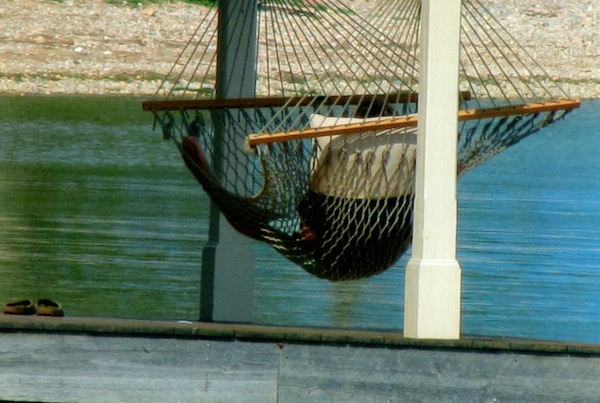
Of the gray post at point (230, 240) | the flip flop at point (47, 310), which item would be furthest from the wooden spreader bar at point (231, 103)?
the flip flop at point (47, 310)

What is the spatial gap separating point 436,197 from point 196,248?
6203 mm

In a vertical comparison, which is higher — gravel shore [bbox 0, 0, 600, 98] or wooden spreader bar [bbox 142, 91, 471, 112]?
wooden spreader bar [bbox 142, 91, 471, 112]

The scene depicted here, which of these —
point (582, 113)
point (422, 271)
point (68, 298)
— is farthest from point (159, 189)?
point (582, 113)

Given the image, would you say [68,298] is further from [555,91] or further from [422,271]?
[555,91]

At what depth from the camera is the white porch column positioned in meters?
4.50

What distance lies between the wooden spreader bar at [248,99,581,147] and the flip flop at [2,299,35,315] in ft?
2.85

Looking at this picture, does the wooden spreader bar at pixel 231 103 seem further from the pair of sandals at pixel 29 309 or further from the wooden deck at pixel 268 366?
the wooden deck at pixel 268 366

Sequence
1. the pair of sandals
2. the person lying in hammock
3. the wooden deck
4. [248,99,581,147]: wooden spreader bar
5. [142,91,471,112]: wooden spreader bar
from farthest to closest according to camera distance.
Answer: [142,91,471,112]: wooden spreader bar, the person lying in hammock, [248,99,581,147]: wooden spreader bar, the pair of sandals, the wooden deck

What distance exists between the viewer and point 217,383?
4438mm

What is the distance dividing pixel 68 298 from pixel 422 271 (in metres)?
4.09

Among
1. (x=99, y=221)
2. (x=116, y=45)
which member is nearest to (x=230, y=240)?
(x=99, y=221)

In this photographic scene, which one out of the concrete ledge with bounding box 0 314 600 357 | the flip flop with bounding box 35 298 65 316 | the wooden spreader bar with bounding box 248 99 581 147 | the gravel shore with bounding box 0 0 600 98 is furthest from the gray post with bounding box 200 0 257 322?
the gravel shore with bounding box 0 0 600 98

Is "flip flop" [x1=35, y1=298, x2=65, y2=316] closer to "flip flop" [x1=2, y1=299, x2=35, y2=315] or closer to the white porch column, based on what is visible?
"flip flop" [x1=2, y1=299, x2=35, y2=315]

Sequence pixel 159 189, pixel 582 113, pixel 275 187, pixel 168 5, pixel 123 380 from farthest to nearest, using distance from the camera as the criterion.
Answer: pixel 168 5
pixel 582 113
pixel 159 189
pixel 275 187
pixel 123 380
